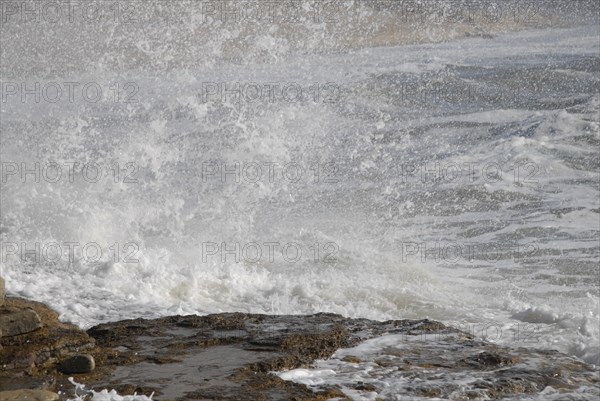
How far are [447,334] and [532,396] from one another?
1113 mm

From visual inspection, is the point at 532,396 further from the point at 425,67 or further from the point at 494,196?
the point at 425,67

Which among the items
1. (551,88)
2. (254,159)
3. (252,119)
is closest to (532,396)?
(254,159)

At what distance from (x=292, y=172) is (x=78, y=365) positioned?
724 centimetres

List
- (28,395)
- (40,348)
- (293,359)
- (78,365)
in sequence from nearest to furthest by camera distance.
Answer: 1. (28,395)
2. (78,365)
3. (40,348)
4. (293,359)

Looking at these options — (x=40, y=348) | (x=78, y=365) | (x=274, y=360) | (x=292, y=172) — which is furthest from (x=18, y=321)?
(x=292, y=172)

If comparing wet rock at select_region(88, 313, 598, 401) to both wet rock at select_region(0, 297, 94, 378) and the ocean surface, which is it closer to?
wet rock at select_region(0, 297, 94, 378)

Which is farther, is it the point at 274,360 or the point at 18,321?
the point at 18,321

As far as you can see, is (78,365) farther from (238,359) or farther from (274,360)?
(274,360)

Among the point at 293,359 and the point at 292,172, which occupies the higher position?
the point at 292,172

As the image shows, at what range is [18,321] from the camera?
5047 mm

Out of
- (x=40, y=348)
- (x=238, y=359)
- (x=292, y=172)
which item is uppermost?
(x=292, y=172)

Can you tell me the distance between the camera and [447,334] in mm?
5594

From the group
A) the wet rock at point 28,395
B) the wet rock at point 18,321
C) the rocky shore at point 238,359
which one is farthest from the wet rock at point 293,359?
the wet rock at point 18,321

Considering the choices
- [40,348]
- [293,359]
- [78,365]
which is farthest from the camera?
[293,359]
